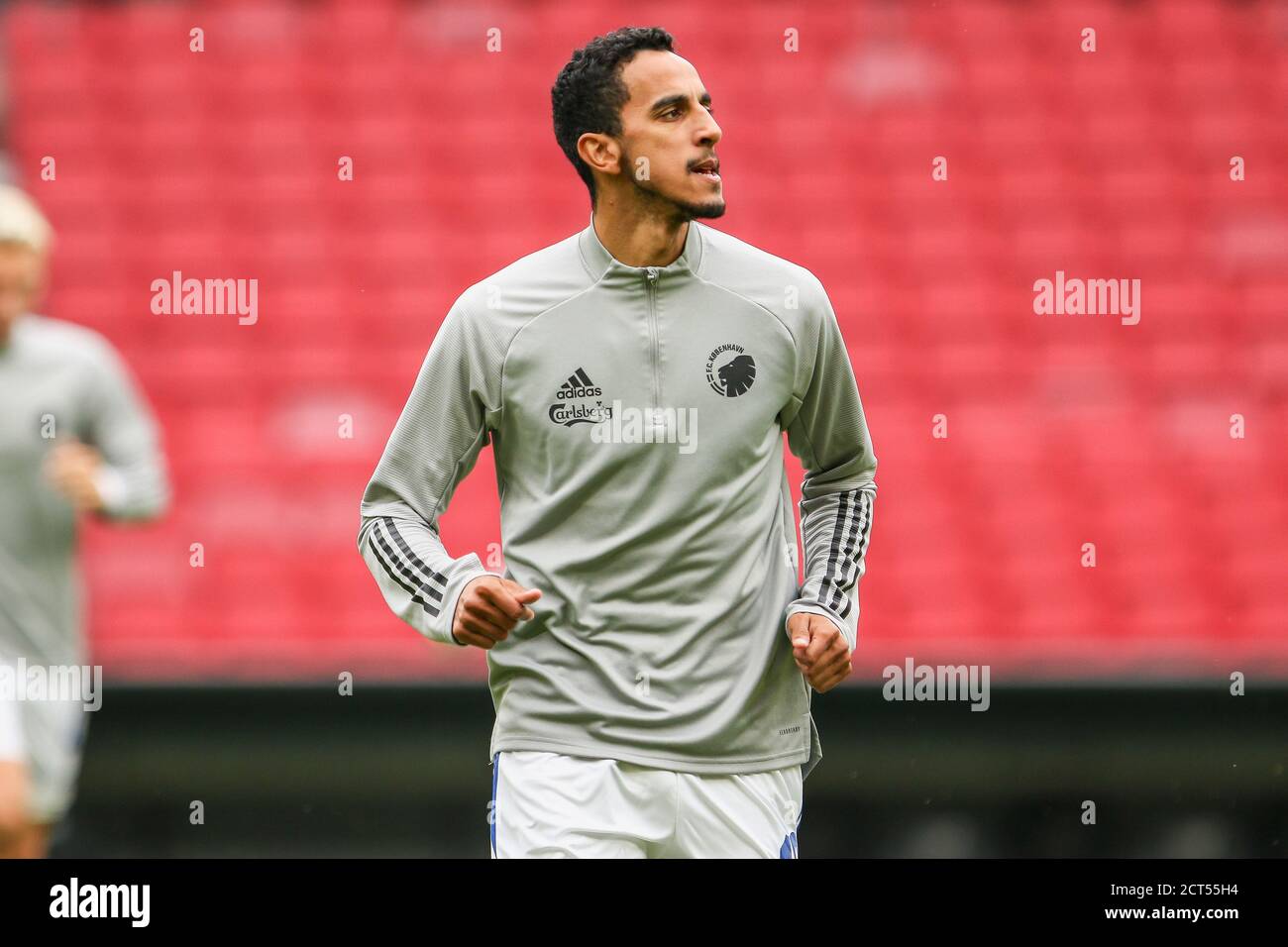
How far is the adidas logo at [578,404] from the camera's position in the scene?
2.69 m

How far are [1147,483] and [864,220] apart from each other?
5.72 ft

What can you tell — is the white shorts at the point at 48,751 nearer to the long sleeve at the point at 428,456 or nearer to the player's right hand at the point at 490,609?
the long sleeve at the point at 428,456

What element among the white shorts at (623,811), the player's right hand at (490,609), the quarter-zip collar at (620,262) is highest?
the quarter-zip collar at (620,262)

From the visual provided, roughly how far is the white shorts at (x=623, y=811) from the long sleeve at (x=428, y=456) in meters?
0.32

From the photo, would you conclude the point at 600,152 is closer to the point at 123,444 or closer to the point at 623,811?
the point at 623,811

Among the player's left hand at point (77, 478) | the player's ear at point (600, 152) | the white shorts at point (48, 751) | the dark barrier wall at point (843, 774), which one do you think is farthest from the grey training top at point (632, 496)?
the dark barrier wall at point (843, 774)

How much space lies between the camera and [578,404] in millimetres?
2695

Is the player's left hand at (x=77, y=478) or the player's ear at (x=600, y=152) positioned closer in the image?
the player's ear at (x=600, y=152)

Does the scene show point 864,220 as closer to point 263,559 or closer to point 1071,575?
point 1071,575

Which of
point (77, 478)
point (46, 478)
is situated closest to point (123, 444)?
point (46, 478)

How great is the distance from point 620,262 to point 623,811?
90 centimetres

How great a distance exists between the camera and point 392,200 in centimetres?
756
